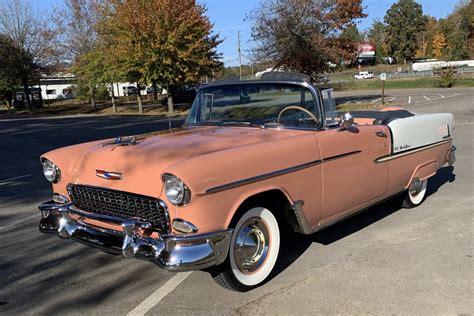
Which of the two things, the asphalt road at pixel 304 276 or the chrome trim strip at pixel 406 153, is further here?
the chrome trim strip at pixel 406 153

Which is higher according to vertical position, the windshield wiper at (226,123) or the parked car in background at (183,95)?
the parked car in background at (183,95)

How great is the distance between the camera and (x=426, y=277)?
3764 mm

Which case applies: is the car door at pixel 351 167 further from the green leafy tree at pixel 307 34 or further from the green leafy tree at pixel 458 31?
the green leafy tree at pixel 458 31

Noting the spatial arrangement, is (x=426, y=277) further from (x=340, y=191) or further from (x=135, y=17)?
(x=135, y=17)

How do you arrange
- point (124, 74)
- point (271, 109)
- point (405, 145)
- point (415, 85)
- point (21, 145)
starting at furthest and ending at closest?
point (415, 85)
point (124, 74)
point (21, 145)
point (405, 145)
point (271, 109)

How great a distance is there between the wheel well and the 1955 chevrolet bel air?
11 mm

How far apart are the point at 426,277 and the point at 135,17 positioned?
26075 millimetres

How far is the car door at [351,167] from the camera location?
13.4ft

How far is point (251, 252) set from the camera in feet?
12.0

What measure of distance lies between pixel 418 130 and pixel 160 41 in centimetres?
2339

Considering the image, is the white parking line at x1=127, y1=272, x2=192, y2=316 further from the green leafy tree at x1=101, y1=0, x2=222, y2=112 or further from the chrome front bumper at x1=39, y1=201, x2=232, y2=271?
the green leafy tree at x1=101, y1=0, x2=222, y2=112

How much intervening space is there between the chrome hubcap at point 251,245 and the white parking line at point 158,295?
0.61 metres

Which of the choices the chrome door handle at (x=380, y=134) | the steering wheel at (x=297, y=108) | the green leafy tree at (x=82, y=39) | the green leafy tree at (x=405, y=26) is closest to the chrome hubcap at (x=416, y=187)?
the chrome door handle at (x=380, y=134)

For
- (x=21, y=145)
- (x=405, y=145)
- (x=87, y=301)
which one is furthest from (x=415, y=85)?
(x=87, y=301)
